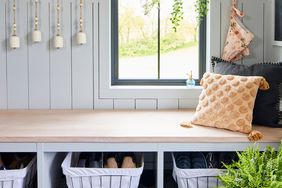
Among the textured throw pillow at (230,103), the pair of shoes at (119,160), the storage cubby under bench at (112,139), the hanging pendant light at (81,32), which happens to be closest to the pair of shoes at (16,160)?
the storage cubby under bench at (112,139)

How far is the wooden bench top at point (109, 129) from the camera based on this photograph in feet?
8.50

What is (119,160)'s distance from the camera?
3.02m

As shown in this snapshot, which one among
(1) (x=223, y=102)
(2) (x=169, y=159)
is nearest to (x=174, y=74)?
(2) (x=169, y=159)

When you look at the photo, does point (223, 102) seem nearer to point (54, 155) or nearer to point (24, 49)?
point (54, 155)

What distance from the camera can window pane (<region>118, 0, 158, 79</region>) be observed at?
349cm

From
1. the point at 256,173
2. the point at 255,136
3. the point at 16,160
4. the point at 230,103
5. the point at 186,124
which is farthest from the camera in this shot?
the point at 16,160

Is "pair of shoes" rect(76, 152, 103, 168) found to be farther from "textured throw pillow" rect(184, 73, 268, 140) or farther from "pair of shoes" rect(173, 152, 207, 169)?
"textured throw pillow" rect(184, 73, 268, 140)

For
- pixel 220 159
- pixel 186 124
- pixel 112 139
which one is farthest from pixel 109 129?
pixel 220 159

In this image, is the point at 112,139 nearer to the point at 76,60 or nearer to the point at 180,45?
the point at 76,60

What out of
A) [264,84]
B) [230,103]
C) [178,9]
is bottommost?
[230,103]

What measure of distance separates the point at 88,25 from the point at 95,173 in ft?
3.86

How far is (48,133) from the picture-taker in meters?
2.65

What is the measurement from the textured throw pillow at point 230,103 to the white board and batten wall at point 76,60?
55 centimetres

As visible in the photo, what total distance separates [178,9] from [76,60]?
78 centimetres
